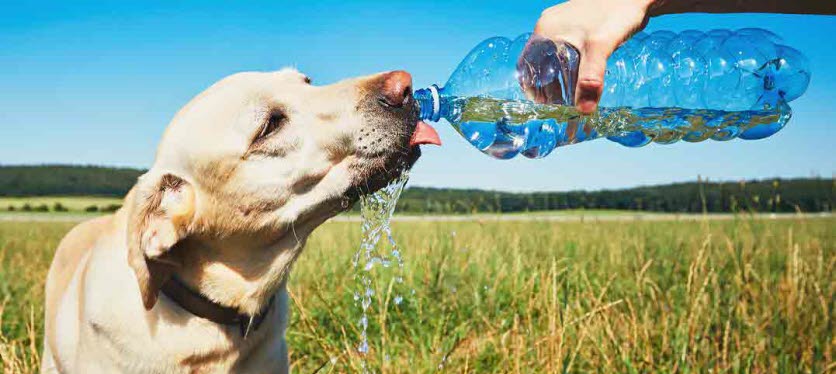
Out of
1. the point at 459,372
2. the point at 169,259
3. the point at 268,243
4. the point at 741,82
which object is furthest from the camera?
the point at 741,82

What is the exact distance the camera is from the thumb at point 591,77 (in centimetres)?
196

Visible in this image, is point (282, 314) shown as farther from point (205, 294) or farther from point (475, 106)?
point (475, 106)

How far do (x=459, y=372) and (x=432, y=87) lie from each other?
136 centimetres

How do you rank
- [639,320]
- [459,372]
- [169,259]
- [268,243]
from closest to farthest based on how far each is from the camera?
[169,259] → [268,243] → [459,372] → [639,320]

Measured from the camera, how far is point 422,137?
2652 mm

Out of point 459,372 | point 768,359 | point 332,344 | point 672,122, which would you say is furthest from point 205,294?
point 768,359

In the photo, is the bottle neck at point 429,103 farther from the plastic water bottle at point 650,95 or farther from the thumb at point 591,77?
the thumb at point 591,77

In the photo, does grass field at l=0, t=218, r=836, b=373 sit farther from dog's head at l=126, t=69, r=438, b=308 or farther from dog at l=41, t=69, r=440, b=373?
dog's head at l=126, t=69, r=438, b=308

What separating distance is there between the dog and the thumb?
79cm

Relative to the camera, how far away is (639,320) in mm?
3852

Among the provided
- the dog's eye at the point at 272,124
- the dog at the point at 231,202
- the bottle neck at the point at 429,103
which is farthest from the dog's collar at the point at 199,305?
the bottle neck at the point at 429,103

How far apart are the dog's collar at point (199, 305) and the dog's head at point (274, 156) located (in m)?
0.10

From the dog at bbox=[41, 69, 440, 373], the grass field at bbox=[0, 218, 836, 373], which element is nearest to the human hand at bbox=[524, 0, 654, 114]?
the dog at bbox=[41, 69, 440, 373]

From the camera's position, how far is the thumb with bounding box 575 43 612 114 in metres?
1.96
